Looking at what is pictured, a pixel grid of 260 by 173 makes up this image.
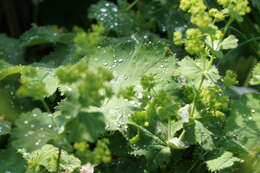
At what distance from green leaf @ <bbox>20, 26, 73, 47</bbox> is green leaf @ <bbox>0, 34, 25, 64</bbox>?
0.14 ft

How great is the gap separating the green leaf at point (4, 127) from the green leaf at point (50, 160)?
0.19 m

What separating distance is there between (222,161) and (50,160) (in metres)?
0.51

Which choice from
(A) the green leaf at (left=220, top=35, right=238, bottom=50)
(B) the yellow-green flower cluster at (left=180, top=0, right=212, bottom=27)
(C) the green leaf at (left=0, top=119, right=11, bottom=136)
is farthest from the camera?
(C) the green leaf at (left=0, top=119, right=11, bottom=136)

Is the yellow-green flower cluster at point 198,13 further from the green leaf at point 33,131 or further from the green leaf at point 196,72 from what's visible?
the green leaf at point 33,131

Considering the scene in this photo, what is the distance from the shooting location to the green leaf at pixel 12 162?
4.83 ft

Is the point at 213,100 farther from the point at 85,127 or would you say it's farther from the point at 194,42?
the point at 85,127

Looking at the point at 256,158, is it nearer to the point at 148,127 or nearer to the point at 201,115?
the point at 201,115

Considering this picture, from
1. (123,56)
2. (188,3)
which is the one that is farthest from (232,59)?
(188,3)

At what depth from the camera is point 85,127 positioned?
1.07 metres

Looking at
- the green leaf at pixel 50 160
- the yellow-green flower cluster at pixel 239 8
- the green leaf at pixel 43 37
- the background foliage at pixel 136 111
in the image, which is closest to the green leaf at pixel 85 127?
the background foliage at pixel 136 111

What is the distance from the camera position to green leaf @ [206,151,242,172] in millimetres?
1269

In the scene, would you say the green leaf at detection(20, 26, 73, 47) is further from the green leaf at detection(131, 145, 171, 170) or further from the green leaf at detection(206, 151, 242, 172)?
the green leaf at detection(206, 151, 242, 172)

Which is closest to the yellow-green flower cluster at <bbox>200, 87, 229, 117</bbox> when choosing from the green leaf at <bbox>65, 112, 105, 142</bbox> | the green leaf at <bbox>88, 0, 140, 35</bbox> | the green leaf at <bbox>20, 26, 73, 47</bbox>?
the green leaf at <bbox>65, 112, 105, 142</bbox>

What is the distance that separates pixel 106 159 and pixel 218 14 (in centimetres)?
56
